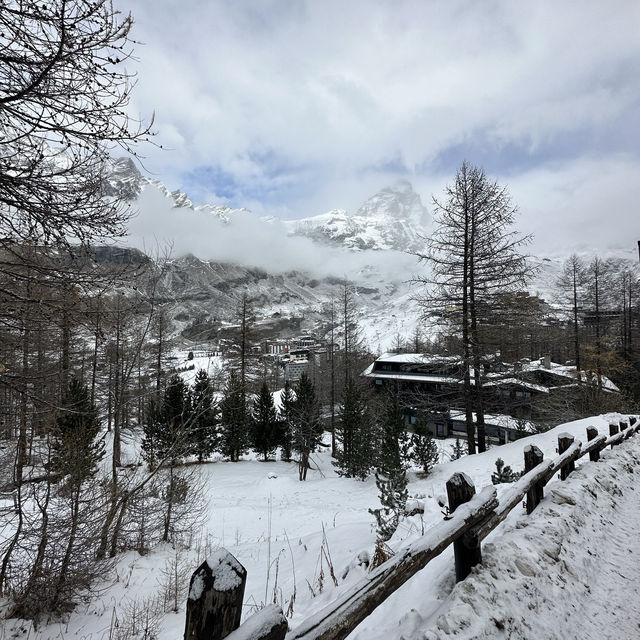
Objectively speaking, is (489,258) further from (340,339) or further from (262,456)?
(262,456)

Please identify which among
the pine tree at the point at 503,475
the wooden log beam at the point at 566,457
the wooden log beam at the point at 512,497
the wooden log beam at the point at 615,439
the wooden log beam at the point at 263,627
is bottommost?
the pine tree at the point at 503,475

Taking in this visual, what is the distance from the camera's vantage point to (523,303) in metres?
11.7

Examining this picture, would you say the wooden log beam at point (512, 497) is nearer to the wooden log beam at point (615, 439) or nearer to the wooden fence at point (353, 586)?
the wooden fence at point (353, 586)

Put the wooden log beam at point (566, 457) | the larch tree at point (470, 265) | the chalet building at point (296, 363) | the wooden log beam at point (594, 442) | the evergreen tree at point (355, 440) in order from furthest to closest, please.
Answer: the chalet building at point (296, 363) < the evergreen tree at point (355, 440) < the larch tree at point (470, 265) < the wooden log beam at point (594, 442) < the wooden log beam at point (566, 457)

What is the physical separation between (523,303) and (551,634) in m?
11.4

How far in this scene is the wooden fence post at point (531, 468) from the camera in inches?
159

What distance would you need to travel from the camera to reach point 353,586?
6.10 ft

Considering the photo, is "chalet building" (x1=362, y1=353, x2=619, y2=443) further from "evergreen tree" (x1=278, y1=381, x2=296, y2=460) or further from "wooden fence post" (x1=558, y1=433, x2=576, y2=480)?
"evergreen tree" (x1=278, y1=381, x2=296, y2=460)

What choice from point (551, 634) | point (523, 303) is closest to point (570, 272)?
point (523, 303)

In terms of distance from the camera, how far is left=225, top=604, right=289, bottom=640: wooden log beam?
1336mm

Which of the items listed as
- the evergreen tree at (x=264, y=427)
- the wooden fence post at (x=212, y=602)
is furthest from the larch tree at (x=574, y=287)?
the wooden fence post at (x=212, y=602)

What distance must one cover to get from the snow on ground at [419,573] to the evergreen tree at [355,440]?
3.38 metres

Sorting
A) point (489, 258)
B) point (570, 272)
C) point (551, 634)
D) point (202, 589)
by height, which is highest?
point (570, 272)

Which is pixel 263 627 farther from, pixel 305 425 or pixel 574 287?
pixel 574 287
